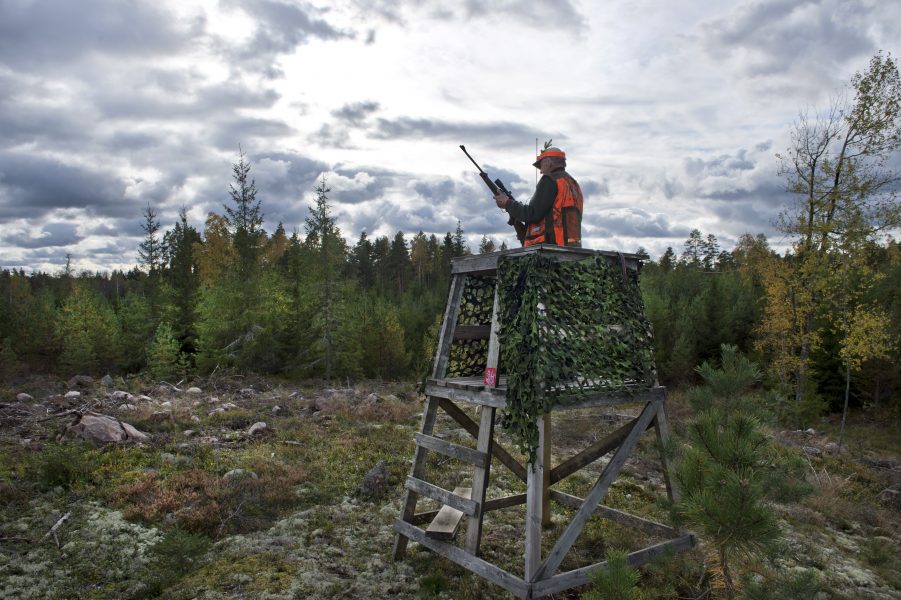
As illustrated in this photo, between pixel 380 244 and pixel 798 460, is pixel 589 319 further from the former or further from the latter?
pixel 380 244

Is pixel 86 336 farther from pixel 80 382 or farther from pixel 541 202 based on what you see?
pixel 541 202

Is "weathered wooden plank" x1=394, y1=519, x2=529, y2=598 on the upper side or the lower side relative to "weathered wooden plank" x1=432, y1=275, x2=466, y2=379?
lower

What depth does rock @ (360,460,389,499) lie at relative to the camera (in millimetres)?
9094

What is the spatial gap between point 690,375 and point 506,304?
32068 millimetres

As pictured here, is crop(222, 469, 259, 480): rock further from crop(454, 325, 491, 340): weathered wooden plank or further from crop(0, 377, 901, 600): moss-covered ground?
crop(454, 325, 491, 340): weathered wooden plank

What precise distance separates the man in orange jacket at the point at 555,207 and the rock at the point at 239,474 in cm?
631

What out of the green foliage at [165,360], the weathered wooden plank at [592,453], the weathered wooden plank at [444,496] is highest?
the weathered wooden plank at [592,453]

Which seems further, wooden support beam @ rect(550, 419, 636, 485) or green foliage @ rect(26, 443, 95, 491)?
green foliage @ rect(26, 443, 95, 491)

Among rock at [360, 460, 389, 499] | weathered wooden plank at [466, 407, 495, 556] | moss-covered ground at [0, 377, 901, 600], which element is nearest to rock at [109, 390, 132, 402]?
moss-covered ground at [0, 377, 901, 600]

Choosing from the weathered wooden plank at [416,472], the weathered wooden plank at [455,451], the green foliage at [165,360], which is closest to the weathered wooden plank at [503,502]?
the weathered wooden plank at [416,472]

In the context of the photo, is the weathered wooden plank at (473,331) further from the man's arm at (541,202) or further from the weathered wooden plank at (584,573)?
A: the weathered wooden plank at (584,573)

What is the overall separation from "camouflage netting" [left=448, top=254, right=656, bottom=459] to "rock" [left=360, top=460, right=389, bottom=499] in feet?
14.0

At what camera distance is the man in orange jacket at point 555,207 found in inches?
264

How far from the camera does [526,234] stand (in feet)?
23.1
